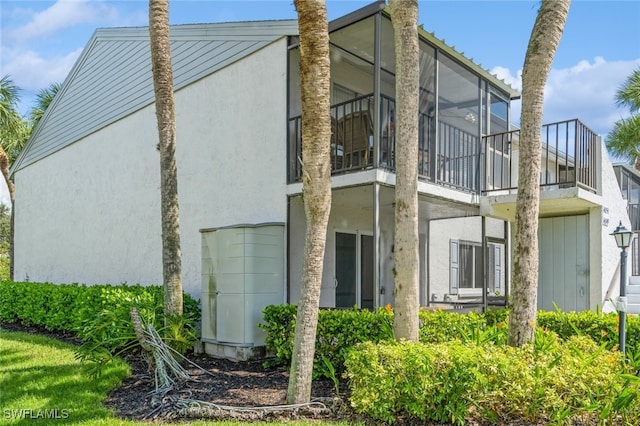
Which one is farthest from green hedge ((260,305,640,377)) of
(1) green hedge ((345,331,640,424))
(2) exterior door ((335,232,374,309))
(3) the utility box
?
(2) exterior door ((335,232,374,309))

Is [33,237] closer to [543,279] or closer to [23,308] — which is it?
[23,308]

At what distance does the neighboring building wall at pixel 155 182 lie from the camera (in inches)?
383

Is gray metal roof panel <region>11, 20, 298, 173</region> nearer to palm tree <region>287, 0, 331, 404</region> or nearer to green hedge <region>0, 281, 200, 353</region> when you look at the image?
palm tree <region>287, 0, 331, 404</region>

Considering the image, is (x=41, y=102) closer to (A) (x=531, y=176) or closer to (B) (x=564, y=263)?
(B) (x=564, y=263)

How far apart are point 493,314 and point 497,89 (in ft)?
19.8

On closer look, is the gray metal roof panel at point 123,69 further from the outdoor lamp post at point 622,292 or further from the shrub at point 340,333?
the outdoor lamp post at point 622,292

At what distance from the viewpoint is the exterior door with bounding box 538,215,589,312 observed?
1096cm

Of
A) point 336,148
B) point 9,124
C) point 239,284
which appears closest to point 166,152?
point 239,284

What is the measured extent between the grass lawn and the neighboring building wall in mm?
2996

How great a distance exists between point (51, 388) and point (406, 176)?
524 cm

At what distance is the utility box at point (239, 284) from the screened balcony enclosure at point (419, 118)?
4.42 ft

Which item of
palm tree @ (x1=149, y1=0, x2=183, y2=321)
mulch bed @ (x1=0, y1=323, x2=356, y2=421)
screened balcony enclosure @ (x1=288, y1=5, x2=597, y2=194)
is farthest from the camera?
screened balcony enclosure @ (x1=288, y1=5, x2=597, y2=194)

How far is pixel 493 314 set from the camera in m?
8.45

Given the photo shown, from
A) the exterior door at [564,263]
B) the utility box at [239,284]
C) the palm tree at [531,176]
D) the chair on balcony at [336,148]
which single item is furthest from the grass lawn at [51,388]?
the exterior door at [564,263]
